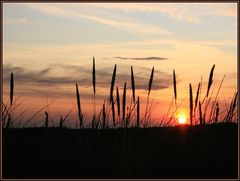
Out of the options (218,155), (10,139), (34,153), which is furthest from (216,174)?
(10,139)

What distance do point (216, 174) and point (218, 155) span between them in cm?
46

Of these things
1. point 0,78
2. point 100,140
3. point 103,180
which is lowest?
point 103,180

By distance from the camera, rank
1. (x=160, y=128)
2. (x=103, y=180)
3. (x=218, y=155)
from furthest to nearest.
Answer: (x=160, y=128) < (x=218, y=155) < (x=103, y=180)

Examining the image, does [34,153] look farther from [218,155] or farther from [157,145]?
[218,155]

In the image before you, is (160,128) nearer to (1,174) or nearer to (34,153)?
(34,153)

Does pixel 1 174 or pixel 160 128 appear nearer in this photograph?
pixel 1 174

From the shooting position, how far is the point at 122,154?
400 centimetres

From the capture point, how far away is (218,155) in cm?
437

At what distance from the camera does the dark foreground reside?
154 inches

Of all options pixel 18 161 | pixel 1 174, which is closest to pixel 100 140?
pixel 18 161

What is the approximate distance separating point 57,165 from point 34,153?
42cm

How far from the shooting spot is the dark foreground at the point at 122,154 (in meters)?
3.92

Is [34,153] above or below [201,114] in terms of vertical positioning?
below

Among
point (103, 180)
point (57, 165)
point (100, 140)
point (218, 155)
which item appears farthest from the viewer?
point (100, 140)
